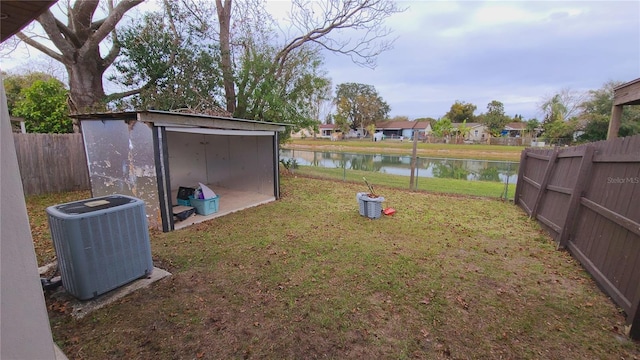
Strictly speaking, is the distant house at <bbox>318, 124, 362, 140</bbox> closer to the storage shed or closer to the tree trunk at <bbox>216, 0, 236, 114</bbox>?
the tree trunk at <bbox>216, 0, 236, 114</bbox>

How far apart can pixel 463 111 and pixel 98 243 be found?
6593 centimetres

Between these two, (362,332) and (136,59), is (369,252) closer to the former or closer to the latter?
(362,332)

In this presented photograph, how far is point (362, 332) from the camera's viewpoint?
8.05 ft

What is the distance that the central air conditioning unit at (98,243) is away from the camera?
263 cm

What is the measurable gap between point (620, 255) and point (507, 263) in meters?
1.16

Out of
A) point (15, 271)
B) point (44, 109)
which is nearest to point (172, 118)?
point (15, 271)

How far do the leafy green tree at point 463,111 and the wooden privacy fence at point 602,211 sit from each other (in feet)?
198

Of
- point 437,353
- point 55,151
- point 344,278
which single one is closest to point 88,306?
point 344,278

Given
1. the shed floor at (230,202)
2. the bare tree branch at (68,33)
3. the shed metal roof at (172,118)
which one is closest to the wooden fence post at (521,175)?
the shed floor at (230,202)

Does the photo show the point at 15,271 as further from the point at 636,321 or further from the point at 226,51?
the point at 226,51

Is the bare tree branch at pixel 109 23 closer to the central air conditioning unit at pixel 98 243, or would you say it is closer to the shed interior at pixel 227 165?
the shed interior at pixel 227 165

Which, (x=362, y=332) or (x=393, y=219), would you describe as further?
(x=393, y=219)

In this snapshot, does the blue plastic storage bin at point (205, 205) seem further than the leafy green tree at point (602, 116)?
No

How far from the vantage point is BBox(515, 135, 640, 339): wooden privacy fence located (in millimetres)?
2713
